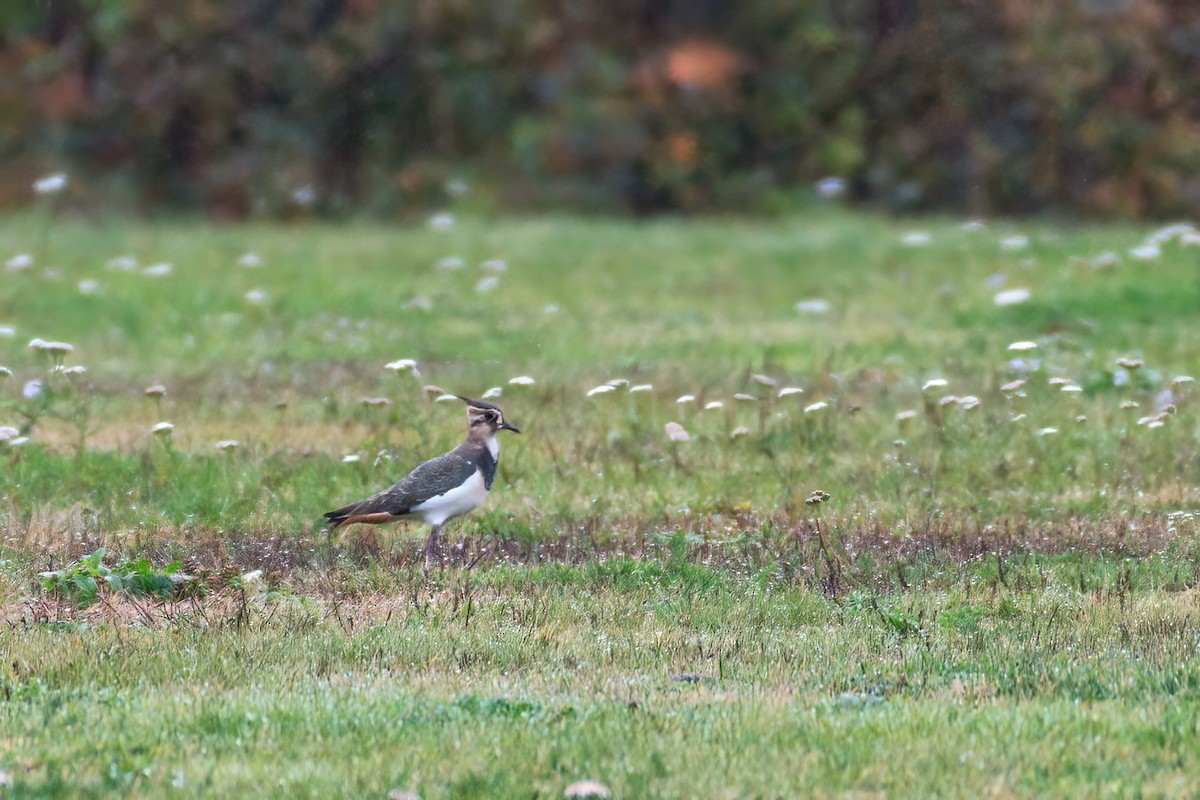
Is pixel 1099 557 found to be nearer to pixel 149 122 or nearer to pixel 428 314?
pixel 428 314

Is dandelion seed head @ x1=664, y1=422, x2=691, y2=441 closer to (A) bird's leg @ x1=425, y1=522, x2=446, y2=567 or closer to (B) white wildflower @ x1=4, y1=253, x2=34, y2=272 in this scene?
(A) bird's leg @ x1=425, y1=522, x2=446, y2=567

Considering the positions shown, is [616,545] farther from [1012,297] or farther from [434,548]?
[1012,297]

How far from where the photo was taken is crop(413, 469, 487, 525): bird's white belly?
328 inches

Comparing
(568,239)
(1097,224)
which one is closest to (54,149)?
(568,239)

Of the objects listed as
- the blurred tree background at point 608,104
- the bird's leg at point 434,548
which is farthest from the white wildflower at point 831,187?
the bird's leg at point 434,548

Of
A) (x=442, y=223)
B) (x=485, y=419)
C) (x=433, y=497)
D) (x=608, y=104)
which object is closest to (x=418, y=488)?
(x=433, y=497)

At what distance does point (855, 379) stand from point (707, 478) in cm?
382

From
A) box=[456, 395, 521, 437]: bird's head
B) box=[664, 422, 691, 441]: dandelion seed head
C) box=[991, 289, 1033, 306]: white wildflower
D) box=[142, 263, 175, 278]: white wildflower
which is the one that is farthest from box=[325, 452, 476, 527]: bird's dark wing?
box=[142, 263, 175, 278]: white wildflower

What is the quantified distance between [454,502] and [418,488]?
199 millimetres

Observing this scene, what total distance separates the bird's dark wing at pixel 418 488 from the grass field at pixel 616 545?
0.23m

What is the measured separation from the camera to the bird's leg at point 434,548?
8.33 meters

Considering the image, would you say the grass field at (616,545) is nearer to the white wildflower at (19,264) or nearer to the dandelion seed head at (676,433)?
the white wildflower at (19,264)

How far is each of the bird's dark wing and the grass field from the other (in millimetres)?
235

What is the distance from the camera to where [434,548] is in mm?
8492
